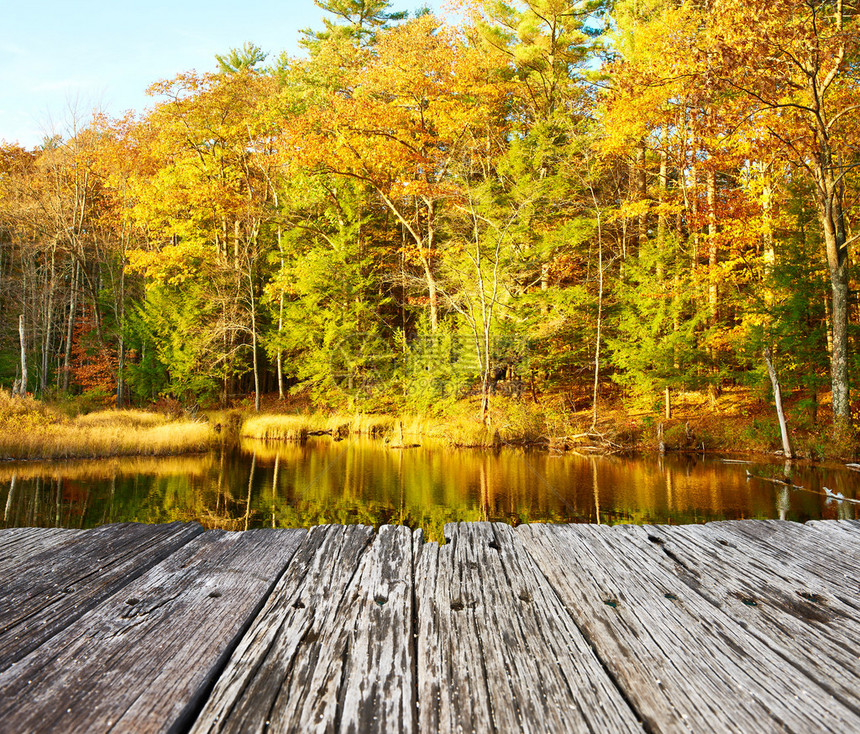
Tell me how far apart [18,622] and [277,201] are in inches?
1044

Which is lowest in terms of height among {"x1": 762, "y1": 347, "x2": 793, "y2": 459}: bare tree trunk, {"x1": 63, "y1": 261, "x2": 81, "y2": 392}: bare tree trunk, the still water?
the still water

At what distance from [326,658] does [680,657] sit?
0.87 metres

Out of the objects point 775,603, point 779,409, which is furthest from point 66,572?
point 779,409

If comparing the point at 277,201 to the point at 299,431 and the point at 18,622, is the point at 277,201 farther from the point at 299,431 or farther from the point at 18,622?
the point at 18,622

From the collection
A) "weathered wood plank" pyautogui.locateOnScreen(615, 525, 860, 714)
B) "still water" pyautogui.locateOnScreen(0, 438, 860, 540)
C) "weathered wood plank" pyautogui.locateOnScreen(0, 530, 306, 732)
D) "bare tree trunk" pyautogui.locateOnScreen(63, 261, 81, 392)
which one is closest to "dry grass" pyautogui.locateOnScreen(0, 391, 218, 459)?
"still water" pyautogui.locateOnScreen(0, 438, 860, 540)

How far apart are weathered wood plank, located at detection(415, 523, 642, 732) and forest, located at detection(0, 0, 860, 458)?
13.1 meters

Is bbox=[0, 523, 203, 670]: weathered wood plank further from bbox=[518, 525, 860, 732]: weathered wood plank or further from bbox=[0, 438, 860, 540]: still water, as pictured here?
bbox=[0, 438, 860, 540]: still water

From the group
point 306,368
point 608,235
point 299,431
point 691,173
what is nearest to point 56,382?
point 306,368

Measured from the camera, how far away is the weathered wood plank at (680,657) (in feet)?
3.50

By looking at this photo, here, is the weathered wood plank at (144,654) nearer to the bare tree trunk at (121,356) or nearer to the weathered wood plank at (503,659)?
the weathered wood plank at (503,659)

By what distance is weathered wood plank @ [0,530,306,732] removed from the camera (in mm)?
1027

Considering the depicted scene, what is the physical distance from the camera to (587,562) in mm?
1977

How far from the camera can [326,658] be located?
4.11 ft

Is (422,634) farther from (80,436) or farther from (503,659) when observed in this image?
(80,436)
